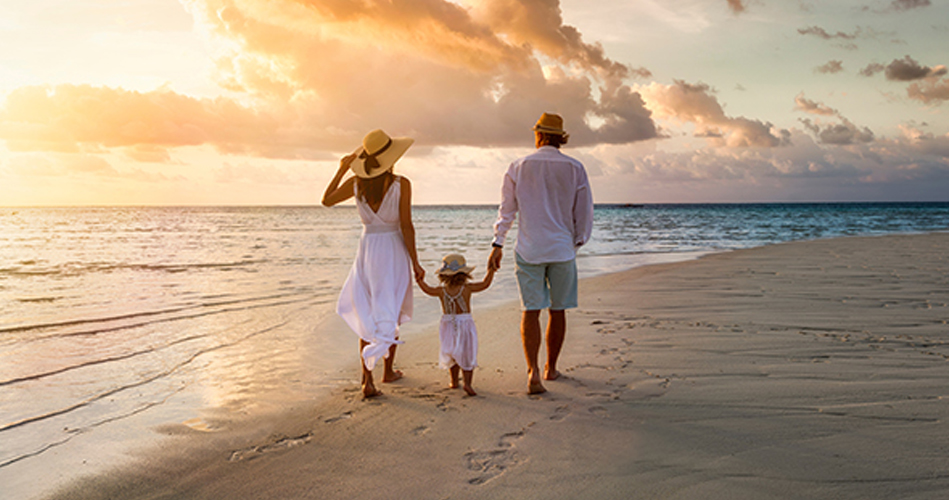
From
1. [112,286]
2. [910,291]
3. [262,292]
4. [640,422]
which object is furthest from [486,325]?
[112,286]

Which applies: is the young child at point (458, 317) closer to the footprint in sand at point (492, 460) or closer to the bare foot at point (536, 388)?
the bare foot at point (536, 388)

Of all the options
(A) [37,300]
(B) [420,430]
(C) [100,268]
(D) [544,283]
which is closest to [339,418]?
(B) [420,430]

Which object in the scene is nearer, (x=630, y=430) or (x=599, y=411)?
(x=630, y=430)

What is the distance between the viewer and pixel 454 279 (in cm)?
443

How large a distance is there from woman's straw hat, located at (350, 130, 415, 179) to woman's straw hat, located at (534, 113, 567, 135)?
1.10 m

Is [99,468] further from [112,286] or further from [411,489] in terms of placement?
[112,286]

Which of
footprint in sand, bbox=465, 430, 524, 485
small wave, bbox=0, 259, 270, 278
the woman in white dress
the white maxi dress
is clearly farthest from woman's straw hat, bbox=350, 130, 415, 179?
small wave, bbox=0, 259, 270, 278

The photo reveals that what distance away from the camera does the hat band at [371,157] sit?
438cm

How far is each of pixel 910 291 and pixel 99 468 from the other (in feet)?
32.8

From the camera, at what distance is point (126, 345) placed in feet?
21.5

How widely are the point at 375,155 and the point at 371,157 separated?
35mm

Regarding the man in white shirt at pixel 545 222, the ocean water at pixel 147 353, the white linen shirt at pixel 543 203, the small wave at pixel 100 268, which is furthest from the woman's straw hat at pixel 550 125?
the small wave at pixel 100 268

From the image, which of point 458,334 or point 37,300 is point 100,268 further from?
point 458,334

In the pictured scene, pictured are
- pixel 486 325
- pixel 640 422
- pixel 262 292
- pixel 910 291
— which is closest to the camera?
pixel 640 422
